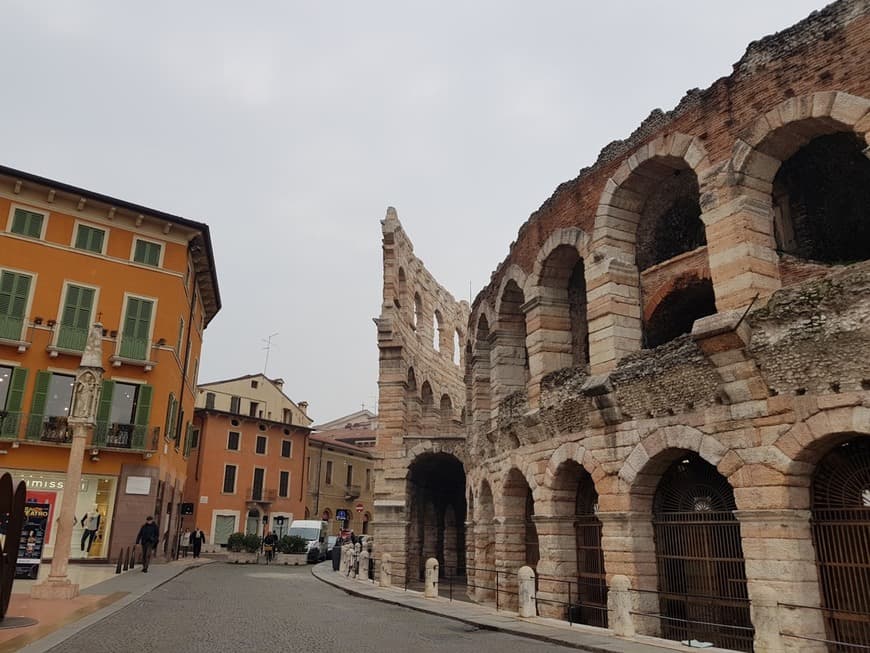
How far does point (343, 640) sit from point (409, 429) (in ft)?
58.6

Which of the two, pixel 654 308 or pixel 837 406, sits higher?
pixel 654 308

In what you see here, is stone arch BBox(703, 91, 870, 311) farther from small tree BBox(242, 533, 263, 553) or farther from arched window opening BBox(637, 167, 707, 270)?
small tree BBox(242, 533, 263, 553)

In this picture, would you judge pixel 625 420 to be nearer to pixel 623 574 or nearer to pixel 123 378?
pixel 623 574

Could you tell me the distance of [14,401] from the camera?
2072 centimetres

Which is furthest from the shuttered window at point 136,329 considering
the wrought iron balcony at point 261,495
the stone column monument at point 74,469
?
the wrought iron balcony at point 261,495

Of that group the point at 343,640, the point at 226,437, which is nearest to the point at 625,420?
the point at 343,640

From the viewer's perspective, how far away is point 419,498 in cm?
2705

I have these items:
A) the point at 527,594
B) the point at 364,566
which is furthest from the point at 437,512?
the point at 527,594

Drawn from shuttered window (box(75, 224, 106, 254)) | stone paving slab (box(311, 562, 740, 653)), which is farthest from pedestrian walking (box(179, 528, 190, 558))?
stone paving slab (box(311, 562, 740, 653))

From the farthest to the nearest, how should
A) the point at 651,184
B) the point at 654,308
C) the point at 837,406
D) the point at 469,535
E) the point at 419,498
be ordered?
1. the point at 419,498
2. the point at 469,535
3. the point at 654,308
4. the point at 651,184
5. the point at 837,406

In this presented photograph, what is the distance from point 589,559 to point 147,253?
721 inches

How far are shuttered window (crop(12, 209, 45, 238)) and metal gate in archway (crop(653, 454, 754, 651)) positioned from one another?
67.9 ft

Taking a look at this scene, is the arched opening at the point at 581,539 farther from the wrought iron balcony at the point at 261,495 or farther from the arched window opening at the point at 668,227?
the wrought iron balcony at the point at 261,495

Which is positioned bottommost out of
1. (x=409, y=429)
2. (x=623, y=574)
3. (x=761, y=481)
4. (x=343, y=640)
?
(x=343, y=640)
